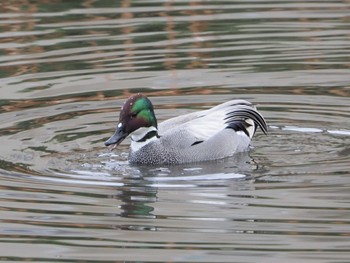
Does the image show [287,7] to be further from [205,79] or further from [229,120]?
[229,120]

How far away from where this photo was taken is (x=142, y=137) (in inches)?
532

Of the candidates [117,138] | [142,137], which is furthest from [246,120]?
[117,138]

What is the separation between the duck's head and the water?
0.99 ft

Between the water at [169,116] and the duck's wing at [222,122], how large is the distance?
0.78 ft

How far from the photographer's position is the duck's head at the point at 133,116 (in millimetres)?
13211

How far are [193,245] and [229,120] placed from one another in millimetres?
3835

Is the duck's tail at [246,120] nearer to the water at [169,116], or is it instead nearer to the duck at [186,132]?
the duck at [186,132]

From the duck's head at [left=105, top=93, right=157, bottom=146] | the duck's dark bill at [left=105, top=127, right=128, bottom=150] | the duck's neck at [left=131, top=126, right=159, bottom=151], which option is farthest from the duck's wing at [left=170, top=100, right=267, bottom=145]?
the duck's dark bill at [left=105, top=127, right=128, bottom=150]

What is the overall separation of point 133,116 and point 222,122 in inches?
41.2

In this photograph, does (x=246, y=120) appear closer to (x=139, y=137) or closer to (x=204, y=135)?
(x=204, y=135)

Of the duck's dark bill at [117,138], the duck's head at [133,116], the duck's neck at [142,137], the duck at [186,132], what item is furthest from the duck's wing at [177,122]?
the duck's dark bill at [117,138]

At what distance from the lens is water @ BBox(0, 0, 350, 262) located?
10508 millimetres

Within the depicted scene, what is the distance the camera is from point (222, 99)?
15.5m

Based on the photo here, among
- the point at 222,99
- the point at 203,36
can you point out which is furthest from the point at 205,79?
the point at 203,36
